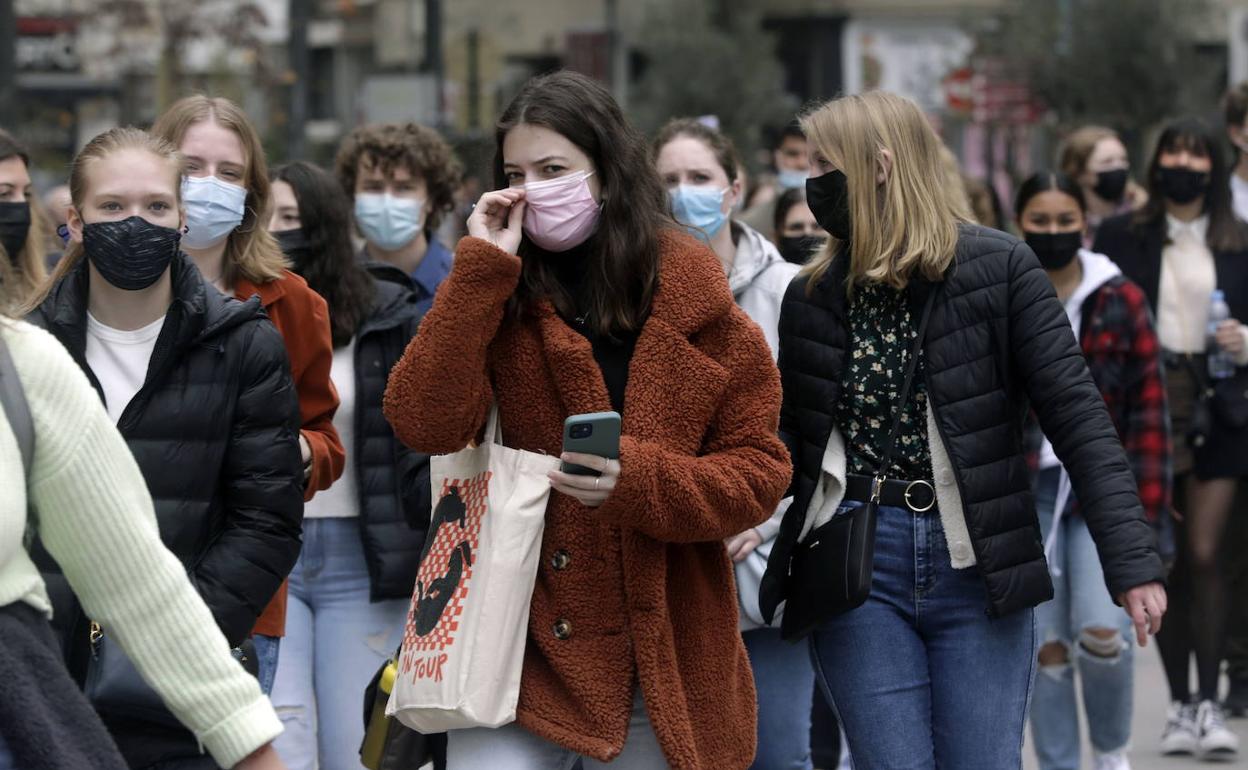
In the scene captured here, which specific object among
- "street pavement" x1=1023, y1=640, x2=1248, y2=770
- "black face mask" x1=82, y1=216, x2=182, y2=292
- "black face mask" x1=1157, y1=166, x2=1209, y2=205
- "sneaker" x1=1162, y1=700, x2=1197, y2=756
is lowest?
"street pavement" x1=1023, y1=640, x2=1248, y2=770

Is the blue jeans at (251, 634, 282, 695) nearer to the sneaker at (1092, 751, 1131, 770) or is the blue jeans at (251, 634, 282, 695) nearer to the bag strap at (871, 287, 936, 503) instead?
the bag strap at (871, 287, 936, 503)

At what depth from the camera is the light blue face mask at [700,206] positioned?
6.13 m

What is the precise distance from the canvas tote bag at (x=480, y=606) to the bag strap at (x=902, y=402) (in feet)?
2.96

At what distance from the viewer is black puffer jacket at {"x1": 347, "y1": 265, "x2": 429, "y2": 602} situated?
5531 millimetres

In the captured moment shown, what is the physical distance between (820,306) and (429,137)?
249 centimetres

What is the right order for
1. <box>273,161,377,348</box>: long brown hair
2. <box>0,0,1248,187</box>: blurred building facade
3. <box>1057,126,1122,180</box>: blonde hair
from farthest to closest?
<box>0,0,1248,187</box>: blurred building facade, <box>1057,126,1122,180</box>: blonde hair, <box>273,161,377,348</box>: long brown hair

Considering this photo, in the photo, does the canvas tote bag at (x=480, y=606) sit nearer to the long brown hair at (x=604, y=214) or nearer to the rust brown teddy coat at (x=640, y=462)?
the rust brown teddy coat at (x=640, y=462)

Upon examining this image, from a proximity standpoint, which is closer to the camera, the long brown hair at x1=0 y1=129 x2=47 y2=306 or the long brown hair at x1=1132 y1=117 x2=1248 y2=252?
the long brown hair at x1=0 y1=129 x2=47 y2=306

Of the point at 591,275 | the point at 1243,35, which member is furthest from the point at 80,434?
the point at 1243,35

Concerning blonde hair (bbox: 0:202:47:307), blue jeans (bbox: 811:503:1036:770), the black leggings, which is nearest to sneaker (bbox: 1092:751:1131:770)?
the black leggings

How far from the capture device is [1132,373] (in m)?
6.84

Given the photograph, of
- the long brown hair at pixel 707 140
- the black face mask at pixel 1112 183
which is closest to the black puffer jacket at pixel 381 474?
the long brown hair at pixel 707 140

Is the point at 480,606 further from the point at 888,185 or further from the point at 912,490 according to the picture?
the point at 888,185

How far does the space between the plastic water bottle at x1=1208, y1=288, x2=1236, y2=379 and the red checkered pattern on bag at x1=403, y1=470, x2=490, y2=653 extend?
4.31 metres
